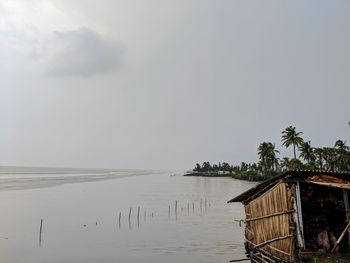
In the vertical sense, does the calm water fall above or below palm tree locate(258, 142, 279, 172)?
below

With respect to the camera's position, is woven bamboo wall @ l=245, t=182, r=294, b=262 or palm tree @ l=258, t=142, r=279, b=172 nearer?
woven bamboo wall @ l=245, t=182, r=294, b=262

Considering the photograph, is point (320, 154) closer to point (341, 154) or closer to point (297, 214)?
point (341, 154)

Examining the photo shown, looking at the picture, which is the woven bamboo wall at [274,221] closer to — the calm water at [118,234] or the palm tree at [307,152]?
the calm water at [118,234]

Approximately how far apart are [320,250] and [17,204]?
51715 millimetres

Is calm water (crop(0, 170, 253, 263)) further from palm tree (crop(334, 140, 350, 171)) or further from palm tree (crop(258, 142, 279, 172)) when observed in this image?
palm tree (crop(258, 142, 279, 172))

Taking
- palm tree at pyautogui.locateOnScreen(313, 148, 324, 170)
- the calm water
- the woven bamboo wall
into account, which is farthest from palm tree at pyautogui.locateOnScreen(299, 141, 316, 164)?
the woven bamboo wall

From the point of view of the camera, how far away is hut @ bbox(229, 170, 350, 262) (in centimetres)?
→ 1634

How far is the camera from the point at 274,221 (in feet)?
59.9

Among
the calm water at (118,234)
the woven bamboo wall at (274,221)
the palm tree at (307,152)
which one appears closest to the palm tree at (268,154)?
the palm tree at (307,152)

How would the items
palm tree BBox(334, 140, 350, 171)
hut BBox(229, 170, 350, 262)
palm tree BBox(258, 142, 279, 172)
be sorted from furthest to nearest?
palm tree BBox(258, 142, 279, 172), palm tree BBox(334, 140, 350, 171), hut BBox(229, 170, 350, 262)

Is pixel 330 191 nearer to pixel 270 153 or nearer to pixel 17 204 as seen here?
pixel 17 204

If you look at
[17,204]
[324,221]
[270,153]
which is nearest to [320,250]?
[324,221]

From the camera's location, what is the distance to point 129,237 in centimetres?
3419

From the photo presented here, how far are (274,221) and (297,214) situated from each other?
5.61 ft
